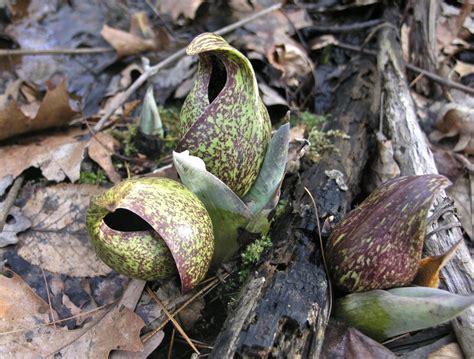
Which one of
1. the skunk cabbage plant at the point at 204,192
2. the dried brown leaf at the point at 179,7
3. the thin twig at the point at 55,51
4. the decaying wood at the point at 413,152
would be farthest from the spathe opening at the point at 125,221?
the dried brown leaf at the point at 179,7

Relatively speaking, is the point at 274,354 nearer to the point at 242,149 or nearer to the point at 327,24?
the point at 242,149

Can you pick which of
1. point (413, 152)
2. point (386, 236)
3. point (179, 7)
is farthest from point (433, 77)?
point (179, 7)

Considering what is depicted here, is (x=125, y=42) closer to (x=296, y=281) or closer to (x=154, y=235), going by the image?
(x=154, y=235)

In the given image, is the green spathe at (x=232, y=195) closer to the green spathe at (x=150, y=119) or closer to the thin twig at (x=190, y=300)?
the thin twig at (x=190, y=300)

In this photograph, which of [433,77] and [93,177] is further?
[433,77]

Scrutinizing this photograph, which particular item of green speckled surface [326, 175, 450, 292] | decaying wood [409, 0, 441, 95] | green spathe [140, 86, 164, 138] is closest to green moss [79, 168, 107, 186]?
green spathe [140, 86, 164, 138]

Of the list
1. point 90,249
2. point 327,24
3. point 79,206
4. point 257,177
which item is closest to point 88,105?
point 79,206

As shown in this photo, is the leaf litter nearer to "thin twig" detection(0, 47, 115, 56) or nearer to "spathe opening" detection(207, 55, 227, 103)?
"thin twig" detection(0, 47, 115, 56)
